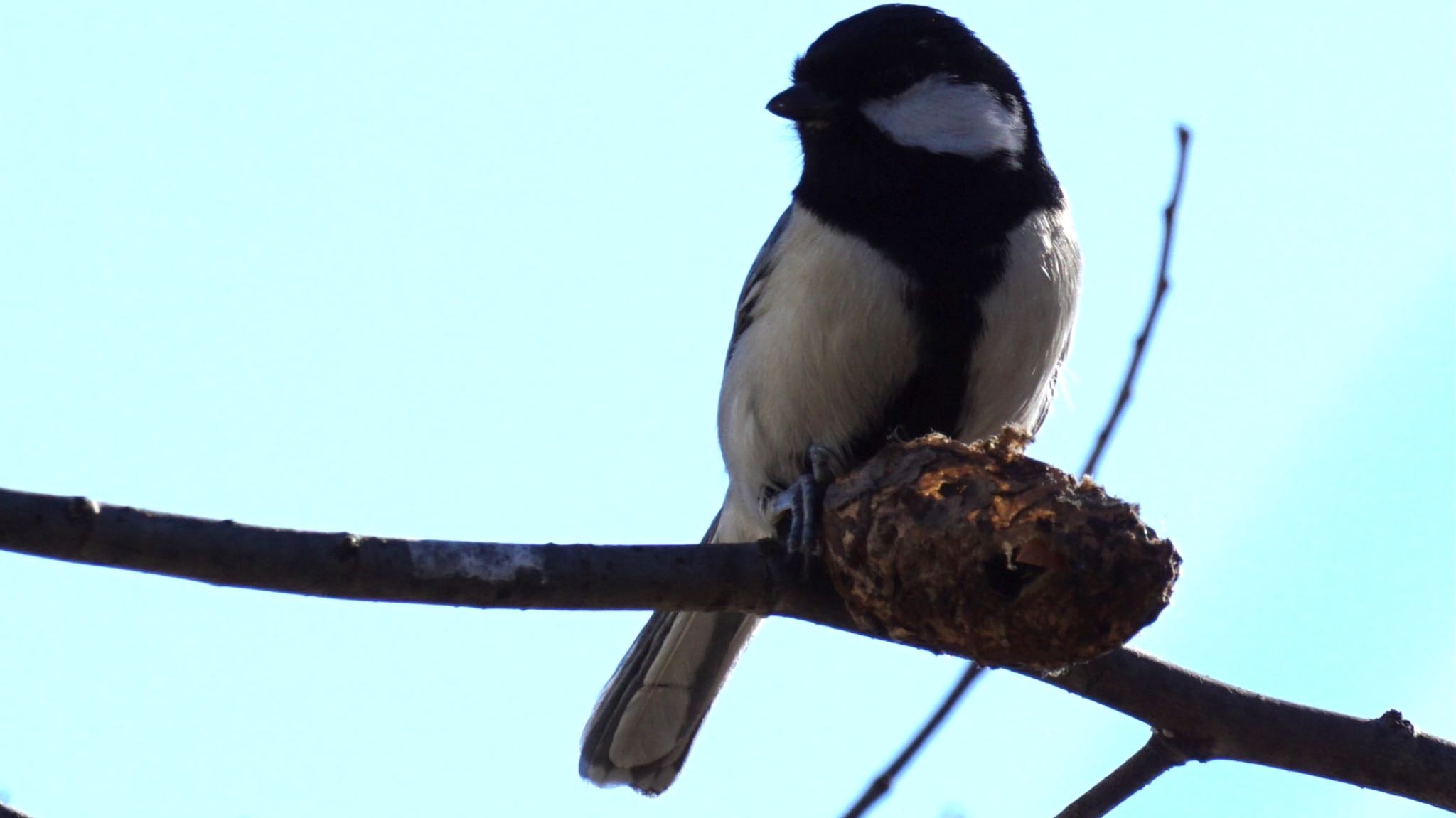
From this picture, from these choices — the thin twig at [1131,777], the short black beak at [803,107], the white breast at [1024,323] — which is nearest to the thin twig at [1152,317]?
the white breast at [1024,323]

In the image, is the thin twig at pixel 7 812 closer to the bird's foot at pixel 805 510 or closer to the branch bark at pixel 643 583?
the branch bark at pixel 643 583

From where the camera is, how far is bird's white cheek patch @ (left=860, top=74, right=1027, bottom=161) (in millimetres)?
3541

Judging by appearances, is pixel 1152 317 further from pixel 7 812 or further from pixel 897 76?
pixel 7 812

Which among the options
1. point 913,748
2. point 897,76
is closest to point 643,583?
point 913,748

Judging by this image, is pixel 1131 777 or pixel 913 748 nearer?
pixel 1131 777

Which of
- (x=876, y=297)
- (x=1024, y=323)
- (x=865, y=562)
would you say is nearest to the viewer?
(x=865, y=562)

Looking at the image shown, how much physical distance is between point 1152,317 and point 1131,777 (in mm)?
1004

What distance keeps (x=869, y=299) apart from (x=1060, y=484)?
86 cm

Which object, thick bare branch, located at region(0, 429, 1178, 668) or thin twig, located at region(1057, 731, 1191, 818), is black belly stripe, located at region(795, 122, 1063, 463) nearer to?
thick bare branch, located at region(0, 429, 1178, 668)

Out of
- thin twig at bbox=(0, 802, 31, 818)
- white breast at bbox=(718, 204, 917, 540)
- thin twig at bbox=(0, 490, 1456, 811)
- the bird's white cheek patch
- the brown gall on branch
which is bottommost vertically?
thin twig at bbox=(0, 802, 31, 818)

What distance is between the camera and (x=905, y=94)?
3645 mm

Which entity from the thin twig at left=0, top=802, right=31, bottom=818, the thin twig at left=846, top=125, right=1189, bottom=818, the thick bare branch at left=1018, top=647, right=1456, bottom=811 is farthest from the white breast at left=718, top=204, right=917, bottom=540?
the thin twig at left=0, top=802, right=31, bottom=818

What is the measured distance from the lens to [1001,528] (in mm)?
2502

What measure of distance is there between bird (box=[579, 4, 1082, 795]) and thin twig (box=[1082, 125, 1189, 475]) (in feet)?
1.03
